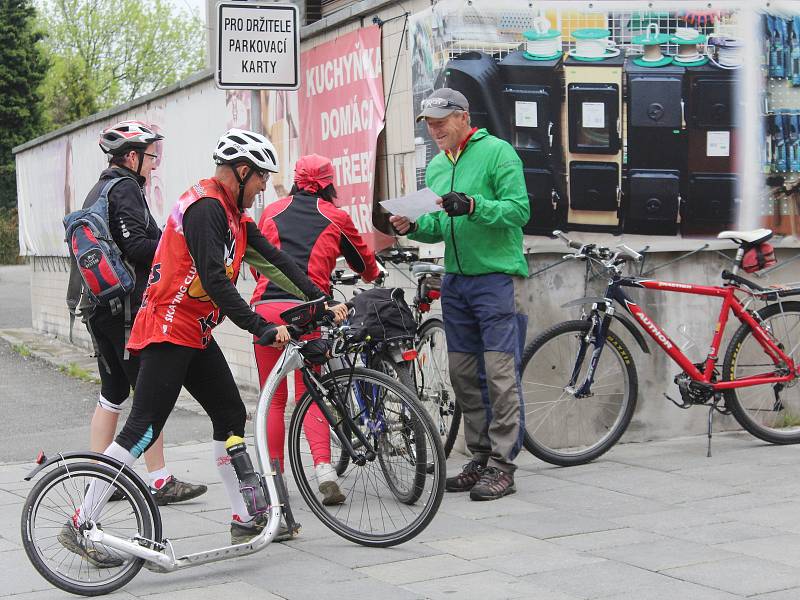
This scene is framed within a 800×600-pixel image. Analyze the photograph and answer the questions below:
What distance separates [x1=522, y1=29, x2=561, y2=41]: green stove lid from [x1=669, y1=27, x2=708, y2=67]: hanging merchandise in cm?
71

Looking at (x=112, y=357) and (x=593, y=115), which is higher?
(x=593, y=115)

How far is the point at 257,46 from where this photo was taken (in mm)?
7992

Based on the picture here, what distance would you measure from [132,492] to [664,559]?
2206 mm

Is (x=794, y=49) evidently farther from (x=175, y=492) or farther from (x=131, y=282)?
(x=175, y=492)

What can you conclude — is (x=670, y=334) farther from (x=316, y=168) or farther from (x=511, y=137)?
(x=316, y=168)

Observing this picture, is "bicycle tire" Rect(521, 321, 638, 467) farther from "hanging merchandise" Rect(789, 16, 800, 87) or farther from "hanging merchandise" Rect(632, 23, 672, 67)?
"hanging merchandise" Rect(789, 16, 800, 87)

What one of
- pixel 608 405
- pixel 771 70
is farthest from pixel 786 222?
pixel 608 405

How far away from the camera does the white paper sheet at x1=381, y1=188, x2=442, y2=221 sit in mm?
6355

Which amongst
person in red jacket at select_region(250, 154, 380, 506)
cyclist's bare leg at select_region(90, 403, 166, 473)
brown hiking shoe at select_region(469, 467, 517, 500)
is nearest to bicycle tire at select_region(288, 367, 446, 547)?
person in red jacket at select_region(250, 154, 380, 506)

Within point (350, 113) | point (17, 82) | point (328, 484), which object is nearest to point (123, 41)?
point (17, 82)

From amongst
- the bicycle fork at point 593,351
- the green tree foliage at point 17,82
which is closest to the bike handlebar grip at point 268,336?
the bicycle fork at point 593,351

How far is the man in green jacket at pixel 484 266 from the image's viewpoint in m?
6.57

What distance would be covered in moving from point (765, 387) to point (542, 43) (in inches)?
99.6

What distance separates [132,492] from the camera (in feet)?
16.6
